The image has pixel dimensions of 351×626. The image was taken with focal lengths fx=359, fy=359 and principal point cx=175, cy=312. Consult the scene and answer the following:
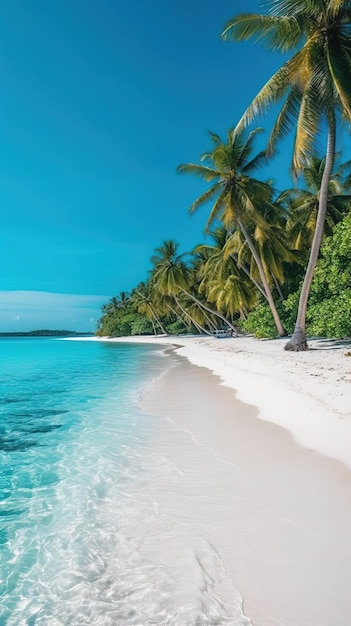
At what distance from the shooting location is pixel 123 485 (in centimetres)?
425

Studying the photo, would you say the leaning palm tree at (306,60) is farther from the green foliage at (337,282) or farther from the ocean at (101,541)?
the ocean at (101,541)

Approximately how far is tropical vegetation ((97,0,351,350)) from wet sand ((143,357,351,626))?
10.1m

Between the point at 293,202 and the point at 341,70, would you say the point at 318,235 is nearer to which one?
the point at 341,70

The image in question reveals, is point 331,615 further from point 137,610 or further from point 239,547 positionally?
point 137,610

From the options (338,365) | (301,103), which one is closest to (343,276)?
(338,365)

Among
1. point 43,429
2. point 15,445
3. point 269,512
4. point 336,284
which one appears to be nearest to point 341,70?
point 336,284

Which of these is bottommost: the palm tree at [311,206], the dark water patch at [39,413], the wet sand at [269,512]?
the dark water patch at [39,413]

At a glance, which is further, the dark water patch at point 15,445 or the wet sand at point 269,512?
the dark water patch at point 15,445

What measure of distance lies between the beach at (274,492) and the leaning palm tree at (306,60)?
8954 mm

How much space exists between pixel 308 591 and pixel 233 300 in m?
27.6

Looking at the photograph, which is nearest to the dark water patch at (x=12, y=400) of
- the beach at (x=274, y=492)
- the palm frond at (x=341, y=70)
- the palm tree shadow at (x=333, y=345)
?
the beach at (x=274, y=492)

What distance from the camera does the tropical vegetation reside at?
11773 mm

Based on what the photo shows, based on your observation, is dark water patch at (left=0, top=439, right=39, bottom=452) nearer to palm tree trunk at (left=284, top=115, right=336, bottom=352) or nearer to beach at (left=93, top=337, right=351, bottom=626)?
beach at (left=93, top=337, right=351, bottom=626)

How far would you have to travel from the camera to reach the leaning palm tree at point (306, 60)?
37.6 feet
